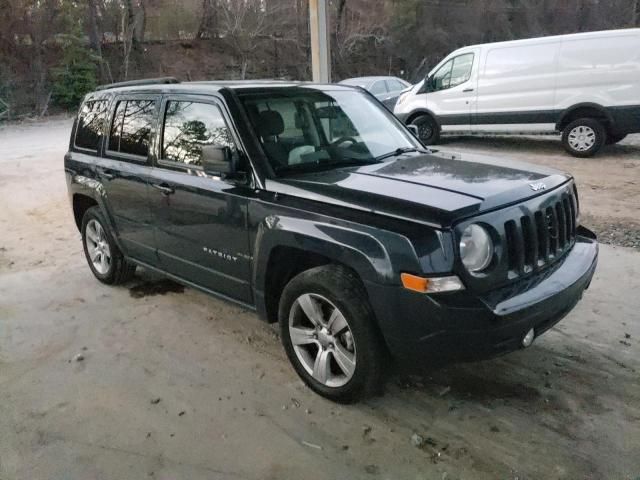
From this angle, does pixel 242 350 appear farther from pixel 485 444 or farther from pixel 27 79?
pixel 27 79

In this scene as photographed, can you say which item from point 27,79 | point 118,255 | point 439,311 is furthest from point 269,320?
point 27,79

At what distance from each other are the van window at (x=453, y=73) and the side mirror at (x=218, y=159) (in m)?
9.98

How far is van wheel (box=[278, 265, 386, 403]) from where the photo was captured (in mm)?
2887

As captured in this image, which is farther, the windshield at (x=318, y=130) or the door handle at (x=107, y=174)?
the door handle at (x=107, y=174)

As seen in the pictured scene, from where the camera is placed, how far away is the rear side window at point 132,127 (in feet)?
13.8

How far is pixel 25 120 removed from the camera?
74.1 ft

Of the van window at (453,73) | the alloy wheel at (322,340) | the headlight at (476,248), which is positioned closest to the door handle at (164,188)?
the alloy wheel at (322,340)

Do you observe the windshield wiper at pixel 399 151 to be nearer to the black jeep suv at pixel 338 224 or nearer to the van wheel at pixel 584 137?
the black jeep suv at pixel 338 224

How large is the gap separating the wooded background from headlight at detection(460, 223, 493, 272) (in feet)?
92.6

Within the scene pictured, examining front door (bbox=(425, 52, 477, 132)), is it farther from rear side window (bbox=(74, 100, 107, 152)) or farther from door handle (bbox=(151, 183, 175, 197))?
door handle (bbox=(151, 183, 175, 197))

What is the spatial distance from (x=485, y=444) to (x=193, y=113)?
2770 millimetres

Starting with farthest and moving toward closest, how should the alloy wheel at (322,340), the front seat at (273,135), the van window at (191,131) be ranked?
the van window at (191,131)
the front seat at (273,135)
the alloy wheel at (322,340)

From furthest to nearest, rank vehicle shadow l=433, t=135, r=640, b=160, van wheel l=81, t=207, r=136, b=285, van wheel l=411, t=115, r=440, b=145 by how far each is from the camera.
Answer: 1. van wheel l=411, t=115, r=440, b=145
2. vehicle shadow l=433, t=135, r=640, b=160
3. van wheel l=81, t=207, r=136, b=285

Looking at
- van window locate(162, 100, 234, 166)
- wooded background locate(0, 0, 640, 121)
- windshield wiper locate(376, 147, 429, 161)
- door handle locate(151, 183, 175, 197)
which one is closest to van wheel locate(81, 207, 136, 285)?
door handle locate(151, 183, 175, 197)
